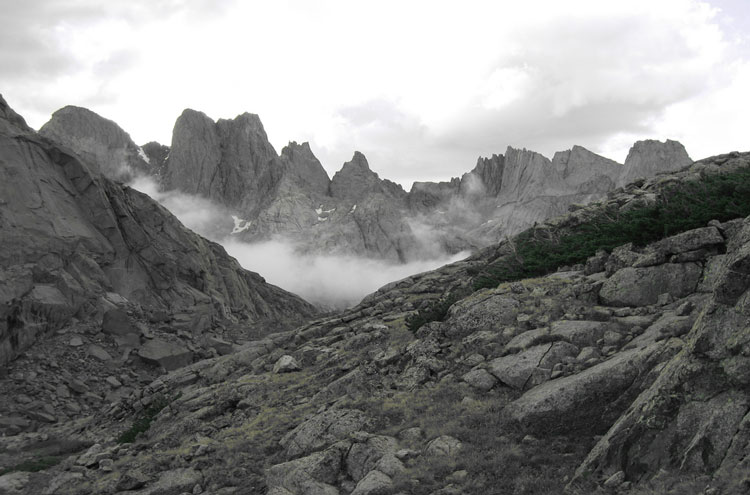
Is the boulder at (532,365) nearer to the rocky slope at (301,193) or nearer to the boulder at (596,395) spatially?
the boulder at (596,395)

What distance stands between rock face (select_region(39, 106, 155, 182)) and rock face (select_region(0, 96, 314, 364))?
98.0 meters

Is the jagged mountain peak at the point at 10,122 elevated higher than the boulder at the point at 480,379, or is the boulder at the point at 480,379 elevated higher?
the jagged mountain peak at the point at 10,122

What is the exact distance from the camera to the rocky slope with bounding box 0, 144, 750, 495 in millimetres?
8516

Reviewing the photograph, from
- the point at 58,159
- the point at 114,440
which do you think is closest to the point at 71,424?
the point at 114,440

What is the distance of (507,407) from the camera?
1292 centimetres

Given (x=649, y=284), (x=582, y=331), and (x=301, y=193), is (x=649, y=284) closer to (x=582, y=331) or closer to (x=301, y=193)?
(x=582, y=331)

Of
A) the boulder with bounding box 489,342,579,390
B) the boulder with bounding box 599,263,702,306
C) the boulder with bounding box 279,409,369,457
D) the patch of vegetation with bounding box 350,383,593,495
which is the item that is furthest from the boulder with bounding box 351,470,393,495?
the boulder with bounding box 599,263,702,306

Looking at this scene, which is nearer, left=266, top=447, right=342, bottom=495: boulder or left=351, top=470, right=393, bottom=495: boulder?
left=351, top=470, right=393, bottom=495: boulder

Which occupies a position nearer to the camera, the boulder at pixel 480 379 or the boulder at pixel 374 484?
the boulder at pixel 374 484

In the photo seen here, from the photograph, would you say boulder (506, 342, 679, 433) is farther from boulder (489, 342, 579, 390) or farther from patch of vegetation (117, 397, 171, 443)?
patch of vegetation (117, 397, 171, 443)

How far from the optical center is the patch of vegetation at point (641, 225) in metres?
19.1

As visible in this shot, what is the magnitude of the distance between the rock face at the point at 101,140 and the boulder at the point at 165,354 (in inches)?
4730

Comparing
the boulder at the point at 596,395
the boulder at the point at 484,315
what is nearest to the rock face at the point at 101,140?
the boulder at the point at 484,315

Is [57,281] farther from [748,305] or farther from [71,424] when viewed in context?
[748,305]
